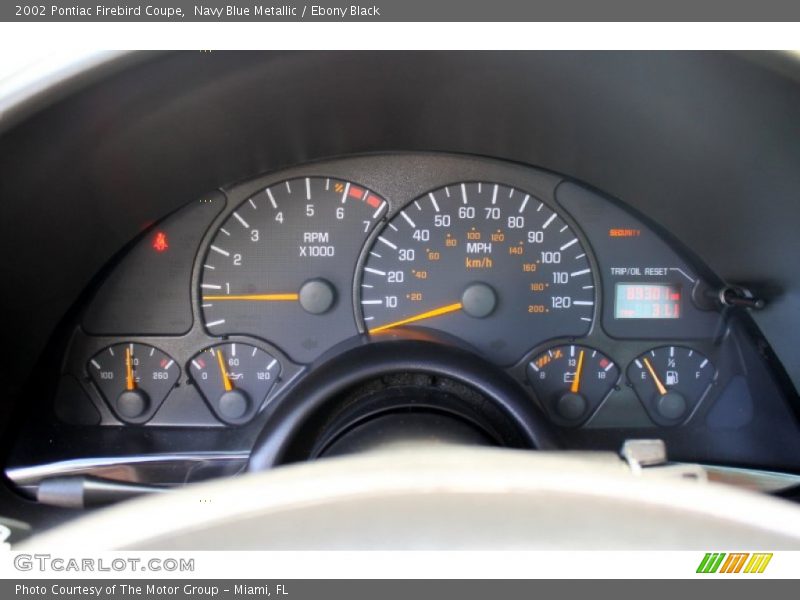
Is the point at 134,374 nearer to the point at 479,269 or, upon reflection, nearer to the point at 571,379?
the point at 479,269

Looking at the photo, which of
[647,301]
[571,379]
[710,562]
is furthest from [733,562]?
[647,301]

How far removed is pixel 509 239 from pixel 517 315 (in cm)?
25

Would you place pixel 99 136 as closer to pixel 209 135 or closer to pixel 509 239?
pixel 209 135

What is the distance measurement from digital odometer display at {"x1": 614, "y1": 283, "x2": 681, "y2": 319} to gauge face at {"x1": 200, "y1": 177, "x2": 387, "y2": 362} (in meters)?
0.84

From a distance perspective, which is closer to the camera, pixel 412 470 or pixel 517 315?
pixel 412 470

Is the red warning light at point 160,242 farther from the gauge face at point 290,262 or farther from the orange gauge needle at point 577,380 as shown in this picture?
the orange gauge needle at point 577,380

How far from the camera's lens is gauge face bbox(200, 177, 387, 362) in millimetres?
2561

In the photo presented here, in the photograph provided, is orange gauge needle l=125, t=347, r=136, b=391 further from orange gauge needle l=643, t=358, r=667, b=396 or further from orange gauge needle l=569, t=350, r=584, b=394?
orange gauge needle l=643, t=358, r=667, b=396

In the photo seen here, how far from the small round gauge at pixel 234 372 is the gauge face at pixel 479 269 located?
359 millimetres

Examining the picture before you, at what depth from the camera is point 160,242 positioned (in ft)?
8.41

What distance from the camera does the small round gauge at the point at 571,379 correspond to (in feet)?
8.51

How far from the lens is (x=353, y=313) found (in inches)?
102

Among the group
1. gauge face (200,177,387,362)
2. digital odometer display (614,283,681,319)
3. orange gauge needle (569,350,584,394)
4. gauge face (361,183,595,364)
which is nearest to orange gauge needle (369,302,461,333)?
gauge face (361,183,595,364)
